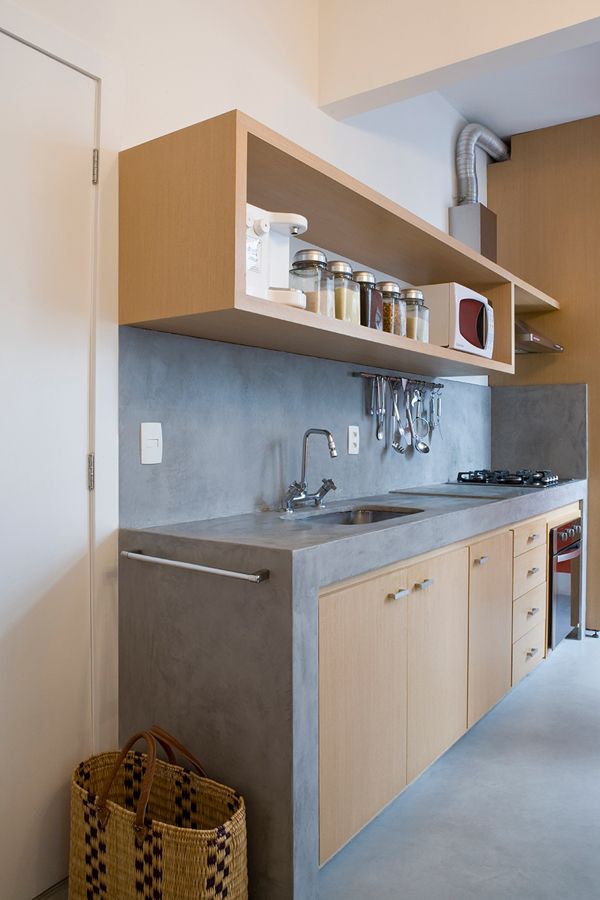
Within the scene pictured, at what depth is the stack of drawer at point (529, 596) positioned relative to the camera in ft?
9.50

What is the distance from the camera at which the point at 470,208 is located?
365 centimetres

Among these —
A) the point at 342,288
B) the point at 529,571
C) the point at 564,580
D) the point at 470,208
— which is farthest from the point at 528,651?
the point at 470,208

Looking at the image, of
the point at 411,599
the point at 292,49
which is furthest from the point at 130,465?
the point at 292,49

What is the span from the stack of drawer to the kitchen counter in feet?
3.95

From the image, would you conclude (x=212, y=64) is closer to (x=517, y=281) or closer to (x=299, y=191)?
(x=299, y=191)

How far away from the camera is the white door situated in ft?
5.12

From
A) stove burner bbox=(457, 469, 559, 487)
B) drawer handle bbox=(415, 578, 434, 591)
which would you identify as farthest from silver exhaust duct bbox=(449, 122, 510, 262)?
drawer handle bbox=(415, 578, 434, 591)

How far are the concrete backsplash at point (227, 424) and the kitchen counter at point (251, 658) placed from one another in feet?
0.50

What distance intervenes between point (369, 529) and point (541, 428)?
2624 mm

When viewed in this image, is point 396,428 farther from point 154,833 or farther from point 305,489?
point 154,833

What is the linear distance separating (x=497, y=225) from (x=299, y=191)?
2.63 metres

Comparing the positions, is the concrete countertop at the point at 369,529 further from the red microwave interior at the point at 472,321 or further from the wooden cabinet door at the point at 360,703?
the red microwave interior at the point at 472,321

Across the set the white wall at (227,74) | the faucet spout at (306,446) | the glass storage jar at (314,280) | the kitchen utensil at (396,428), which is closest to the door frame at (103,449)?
the white wall at (227,74)

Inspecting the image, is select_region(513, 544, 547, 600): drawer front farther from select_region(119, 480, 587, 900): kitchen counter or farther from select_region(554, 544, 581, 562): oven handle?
select_region(119, 480, 587, 900): kitchen counter
